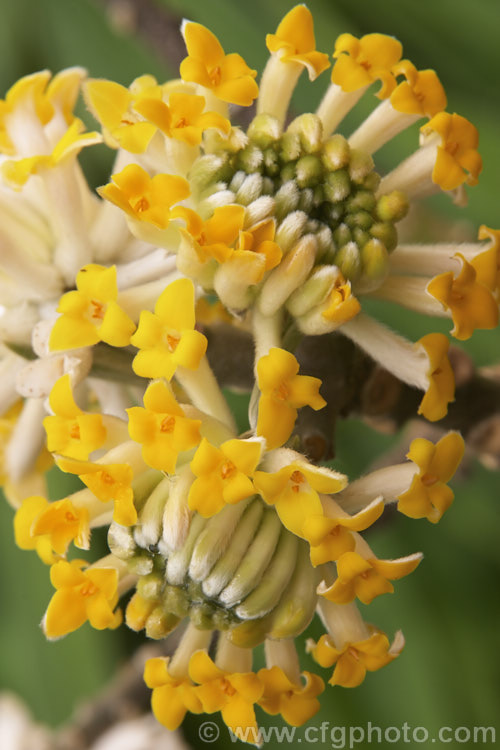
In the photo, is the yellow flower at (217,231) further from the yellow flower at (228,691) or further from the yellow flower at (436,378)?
the yellow flower at (228,691)

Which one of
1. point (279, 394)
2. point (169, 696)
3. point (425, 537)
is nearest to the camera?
point (279, 394)

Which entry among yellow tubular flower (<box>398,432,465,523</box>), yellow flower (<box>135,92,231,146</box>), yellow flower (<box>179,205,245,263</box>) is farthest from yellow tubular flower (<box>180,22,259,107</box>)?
yellow tubular flower (<box>398,432,465,523</box>)

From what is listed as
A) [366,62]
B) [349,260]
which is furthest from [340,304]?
[366,62]

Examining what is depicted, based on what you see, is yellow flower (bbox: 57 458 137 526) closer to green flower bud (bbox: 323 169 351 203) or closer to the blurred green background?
green flower bud (bbox: 323 169 351 203)

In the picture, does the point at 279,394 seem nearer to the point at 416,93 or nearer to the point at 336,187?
the point at 336,187

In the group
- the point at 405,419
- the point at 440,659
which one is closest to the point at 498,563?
the point at 440,659

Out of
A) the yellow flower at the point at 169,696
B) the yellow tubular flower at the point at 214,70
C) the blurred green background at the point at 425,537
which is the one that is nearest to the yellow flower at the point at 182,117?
the yellow tubular flower at the point at 214,70
